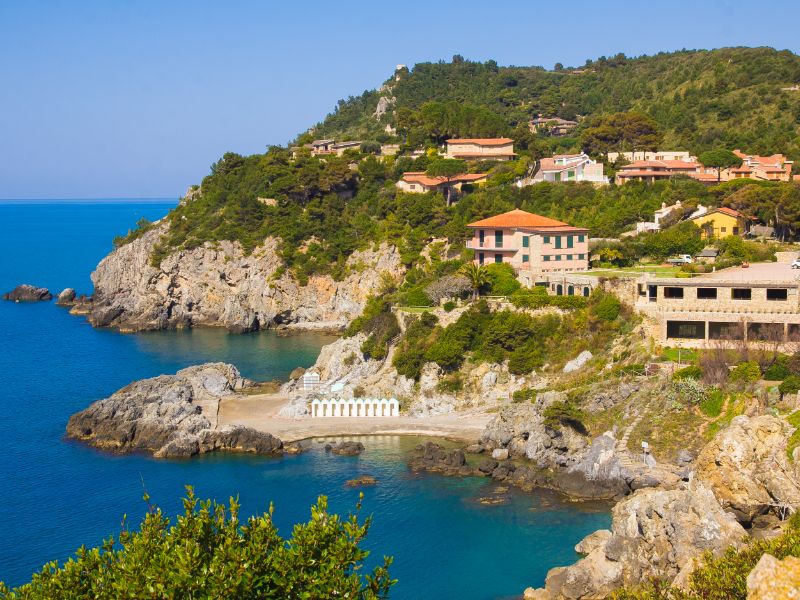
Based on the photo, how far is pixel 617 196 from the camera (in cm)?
6562

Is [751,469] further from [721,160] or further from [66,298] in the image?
[66,298]

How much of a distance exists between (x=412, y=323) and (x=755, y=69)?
62876 millimetres

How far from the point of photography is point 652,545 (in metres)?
25.0

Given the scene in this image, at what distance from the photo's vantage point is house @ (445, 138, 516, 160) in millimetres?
80000

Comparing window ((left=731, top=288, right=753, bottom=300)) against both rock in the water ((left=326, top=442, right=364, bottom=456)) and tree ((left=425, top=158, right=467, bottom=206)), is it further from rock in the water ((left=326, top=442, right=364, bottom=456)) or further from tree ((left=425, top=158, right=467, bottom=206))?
tree ((left=425, top=158, right=467, bottom=206))

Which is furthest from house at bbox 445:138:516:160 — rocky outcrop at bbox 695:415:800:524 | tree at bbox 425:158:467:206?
rocky outcrop at bbox 695:415:800:524

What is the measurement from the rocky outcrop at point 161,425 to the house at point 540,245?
64.5 ft

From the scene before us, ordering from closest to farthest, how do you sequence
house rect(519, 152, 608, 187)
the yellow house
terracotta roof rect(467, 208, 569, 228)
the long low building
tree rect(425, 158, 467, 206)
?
1. the long low building
2. terracotta roof rect(467, 208, 569, 228)
3. the yellow house
4. house rect(519, 152, 608, 187)
5. tree rect(425, 158, 467, 206)

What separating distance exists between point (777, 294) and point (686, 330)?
433cm

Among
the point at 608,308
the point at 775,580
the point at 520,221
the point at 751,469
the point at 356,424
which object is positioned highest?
the point at 520,221

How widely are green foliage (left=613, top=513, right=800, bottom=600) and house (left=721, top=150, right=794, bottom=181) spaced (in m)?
51.8

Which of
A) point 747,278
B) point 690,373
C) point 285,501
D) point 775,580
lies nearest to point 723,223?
point 747,278

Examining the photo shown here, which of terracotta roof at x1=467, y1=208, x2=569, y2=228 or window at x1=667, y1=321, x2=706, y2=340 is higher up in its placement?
terracotta roof at x1=467, y1=208, x2=569, y2=228

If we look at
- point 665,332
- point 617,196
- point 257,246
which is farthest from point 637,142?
point 665,332
